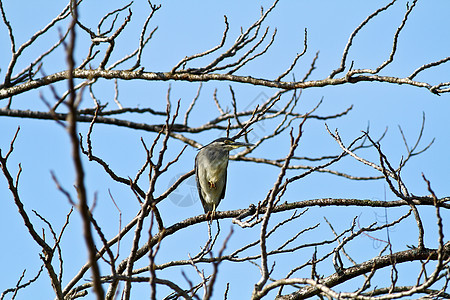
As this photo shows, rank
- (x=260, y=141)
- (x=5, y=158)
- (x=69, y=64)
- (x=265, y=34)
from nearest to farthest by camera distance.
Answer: (x=69, y=64) → (x=5, y=158) → (x=265, y=34) → (x=260, y=141)

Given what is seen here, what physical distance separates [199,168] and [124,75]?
2.64 metres

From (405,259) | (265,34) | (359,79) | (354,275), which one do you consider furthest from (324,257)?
(265,34)

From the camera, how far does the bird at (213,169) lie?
6527 mm

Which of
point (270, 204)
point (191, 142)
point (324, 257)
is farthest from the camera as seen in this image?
point (191, 142)

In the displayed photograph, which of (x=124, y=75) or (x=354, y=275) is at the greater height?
(x=124, y=75)

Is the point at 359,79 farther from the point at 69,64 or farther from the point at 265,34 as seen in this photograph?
the point at 69,64

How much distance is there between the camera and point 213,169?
258 inches

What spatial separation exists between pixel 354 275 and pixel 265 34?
2.14 m

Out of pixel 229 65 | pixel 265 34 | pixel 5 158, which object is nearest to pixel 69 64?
pixel 5 158

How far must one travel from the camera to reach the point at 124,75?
14.0ft

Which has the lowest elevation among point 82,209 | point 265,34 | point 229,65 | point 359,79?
point 82,209

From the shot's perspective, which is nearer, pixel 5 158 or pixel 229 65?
pixel 5 158

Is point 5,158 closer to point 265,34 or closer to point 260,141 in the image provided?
point 265,34

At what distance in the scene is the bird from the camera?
653 centimetres
